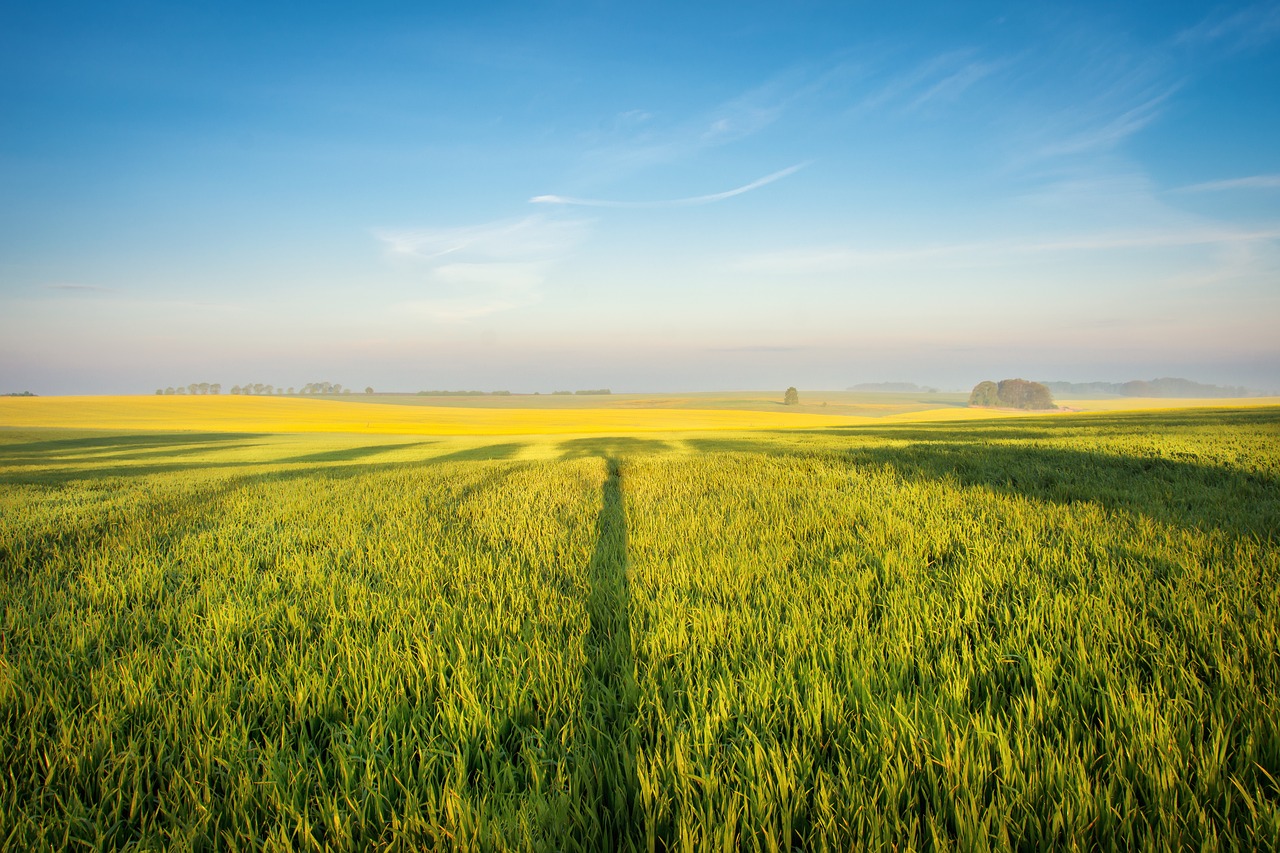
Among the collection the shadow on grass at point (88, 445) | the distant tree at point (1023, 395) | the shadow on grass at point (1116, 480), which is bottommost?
the shadow on grass at point (88, 445)

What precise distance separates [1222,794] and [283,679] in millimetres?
3606

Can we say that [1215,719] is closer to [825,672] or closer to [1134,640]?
[1134,640]

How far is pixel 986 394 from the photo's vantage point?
131m

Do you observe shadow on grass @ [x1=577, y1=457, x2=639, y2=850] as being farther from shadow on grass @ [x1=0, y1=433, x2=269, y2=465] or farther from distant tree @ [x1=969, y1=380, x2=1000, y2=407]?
distant tree @ [x1=969, y1=380, x2=1000, y2=407]

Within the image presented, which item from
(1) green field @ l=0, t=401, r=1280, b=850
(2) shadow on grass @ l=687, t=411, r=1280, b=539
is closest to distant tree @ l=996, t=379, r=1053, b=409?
(2) shadow on grass @ l=687, t=411, r=1280, b=539

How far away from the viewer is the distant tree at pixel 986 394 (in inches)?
5098

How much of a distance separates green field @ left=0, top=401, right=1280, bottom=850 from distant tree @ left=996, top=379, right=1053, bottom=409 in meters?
142

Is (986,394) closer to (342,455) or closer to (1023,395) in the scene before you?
(1023,395)

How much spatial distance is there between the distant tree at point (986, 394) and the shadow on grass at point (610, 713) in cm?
15099

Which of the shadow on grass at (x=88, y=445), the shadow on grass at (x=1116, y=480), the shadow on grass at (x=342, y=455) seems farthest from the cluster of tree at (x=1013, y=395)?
the shadow on grass at (x=88, y=445)

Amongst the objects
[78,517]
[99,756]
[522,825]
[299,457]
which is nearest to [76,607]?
[99,756]

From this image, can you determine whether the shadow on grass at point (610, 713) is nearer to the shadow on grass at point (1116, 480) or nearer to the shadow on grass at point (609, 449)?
the shadow on grass at point (1116, 480)

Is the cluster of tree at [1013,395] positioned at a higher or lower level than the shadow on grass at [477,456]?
higher

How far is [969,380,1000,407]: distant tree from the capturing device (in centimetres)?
12950
